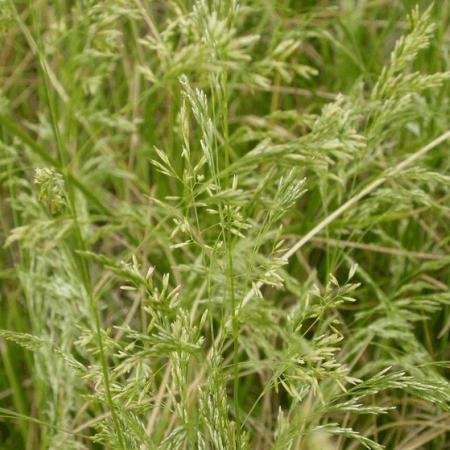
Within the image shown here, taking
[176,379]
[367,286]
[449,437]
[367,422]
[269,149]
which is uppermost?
[269,149]

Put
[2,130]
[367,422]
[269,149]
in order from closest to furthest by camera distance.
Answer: [269,149], [367,422], [2,130]

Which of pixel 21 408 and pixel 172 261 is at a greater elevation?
pixel 172 261

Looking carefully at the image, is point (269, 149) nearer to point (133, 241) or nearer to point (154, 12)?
point (133, 241)

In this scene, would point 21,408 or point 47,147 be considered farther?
point 47,147

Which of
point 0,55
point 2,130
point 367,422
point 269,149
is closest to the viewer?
point 269,149

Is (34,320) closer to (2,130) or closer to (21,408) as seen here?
(21,408)

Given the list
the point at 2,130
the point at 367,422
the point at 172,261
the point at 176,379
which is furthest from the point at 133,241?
the point at 176,379
